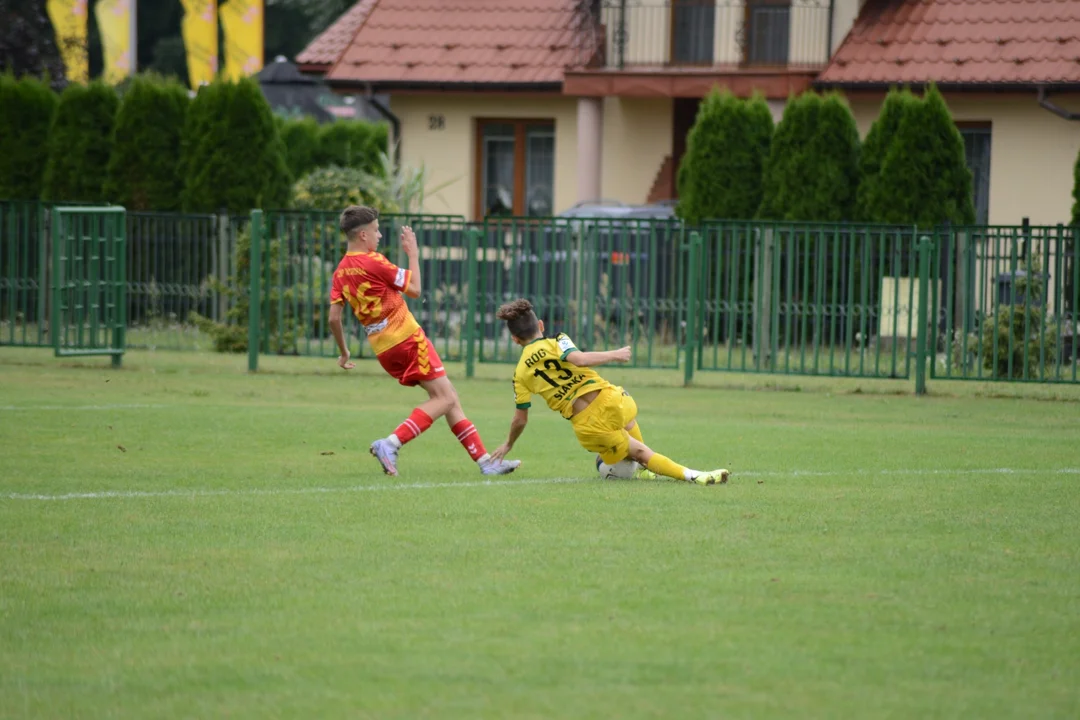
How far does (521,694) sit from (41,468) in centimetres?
637

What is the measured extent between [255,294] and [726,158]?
826cm

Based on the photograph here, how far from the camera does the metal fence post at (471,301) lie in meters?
19.3

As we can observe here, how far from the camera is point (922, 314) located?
18047 mm

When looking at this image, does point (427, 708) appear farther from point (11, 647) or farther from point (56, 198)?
point (56, 198)

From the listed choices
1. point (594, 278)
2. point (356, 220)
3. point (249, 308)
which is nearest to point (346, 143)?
point (249, 308)

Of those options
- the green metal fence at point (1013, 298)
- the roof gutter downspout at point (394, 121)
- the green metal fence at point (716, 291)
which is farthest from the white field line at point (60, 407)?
the roof gutter downspout at point (394, 121)

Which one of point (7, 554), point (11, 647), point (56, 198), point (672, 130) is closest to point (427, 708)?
point (11, 647)

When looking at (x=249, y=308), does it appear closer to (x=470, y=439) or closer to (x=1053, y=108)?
(x=470, y=439)

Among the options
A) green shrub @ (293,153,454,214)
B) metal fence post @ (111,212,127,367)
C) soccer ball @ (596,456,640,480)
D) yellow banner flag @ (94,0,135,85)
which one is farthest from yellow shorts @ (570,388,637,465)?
yellow banner flag @ (94,0,135,85)

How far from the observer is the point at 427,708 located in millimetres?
5477

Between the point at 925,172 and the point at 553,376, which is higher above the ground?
the point at 925,172

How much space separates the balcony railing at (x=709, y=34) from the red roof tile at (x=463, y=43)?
2.54 ft

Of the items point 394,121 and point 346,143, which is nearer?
point 394,121

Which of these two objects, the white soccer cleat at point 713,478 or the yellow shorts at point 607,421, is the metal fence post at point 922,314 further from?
the yellow shorts at point 607,421
